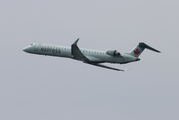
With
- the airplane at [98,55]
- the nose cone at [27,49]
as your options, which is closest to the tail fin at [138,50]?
the airplane at [98,55]

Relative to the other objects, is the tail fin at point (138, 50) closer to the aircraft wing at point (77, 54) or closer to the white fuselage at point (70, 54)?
the white fuselage at point (70, 54)

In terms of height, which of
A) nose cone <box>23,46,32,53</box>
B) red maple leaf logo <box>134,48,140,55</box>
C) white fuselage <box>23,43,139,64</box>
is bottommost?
nose cone <box>23,46,32,53</box>

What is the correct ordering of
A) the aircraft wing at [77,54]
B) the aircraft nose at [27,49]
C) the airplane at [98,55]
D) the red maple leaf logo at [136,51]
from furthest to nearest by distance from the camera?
1. the aircraft nose at [27,49]
2. the red maple leaf logo at [136,51]
3. the aircraft wing at [77,54]
4. the airplane at [98,55]

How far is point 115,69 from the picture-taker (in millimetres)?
131375

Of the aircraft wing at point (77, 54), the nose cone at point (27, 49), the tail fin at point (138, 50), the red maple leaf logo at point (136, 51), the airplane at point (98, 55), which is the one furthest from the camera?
the nose cone at point (27, 49)

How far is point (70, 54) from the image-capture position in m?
130

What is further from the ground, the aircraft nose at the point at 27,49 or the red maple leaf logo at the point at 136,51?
the red maple leaf logo at the point at 136,51

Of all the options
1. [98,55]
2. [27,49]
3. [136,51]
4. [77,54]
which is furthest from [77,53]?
[27,49]

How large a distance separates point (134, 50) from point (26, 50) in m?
25.6

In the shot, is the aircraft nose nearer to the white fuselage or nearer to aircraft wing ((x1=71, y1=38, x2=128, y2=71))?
the white fuselage

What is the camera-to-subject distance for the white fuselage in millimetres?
124688

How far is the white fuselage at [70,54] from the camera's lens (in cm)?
12469

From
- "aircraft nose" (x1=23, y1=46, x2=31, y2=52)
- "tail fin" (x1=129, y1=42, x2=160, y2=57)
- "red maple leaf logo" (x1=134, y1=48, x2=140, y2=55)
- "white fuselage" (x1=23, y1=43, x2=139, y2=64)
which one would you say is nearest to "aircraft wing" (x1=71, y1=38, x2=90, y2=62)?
"white fuselage" (x1=23, y1=43, x2=139, y2=64)

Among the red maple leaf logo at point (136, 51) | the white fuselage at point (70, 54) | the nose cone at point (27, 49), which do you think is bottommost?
the nose cone at point (27, 49)
